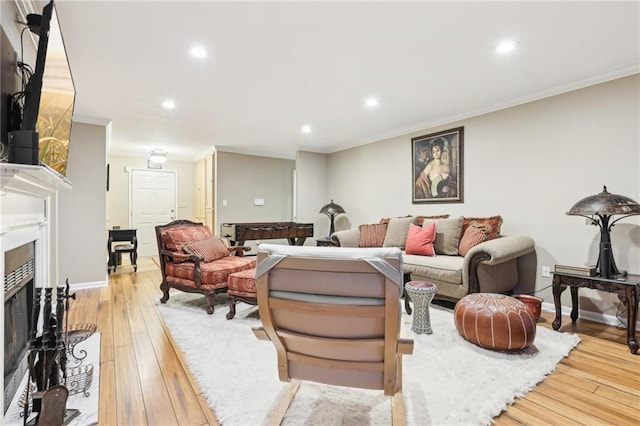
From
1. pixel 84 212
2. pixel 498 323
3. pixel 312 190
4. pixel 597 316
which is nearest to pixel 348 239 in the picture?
pixel 312 190

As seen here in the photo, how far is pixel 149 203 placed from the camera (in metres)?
7.41

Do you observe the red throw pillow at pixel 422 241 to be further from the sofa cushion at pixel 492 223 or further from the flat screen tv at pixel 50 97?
the flat screen tv at pixel 50 97

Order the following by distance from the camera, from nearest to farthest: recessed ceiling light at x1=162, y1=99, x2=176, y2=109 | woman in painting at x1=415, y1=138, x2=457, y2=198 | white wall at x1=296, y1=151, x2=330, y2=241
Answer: recessed ceiling light at x1=162, y1=99, x2=176, y2=109, woman in painting at x1=415, y1=138, x2=457, y2=198, white wall at x1=296, y1=151, x2=330, y2=241

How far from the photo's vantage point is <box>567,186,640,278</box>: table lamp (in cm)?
242

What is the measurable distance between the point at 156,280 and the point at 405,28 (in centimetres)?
458

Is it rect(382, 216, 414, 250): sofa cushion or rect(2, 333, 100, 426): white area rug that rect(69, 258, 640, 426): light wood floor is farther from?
rect(382, 216, 414, 250): sofa cushion

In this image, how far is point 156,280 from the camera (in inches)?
187

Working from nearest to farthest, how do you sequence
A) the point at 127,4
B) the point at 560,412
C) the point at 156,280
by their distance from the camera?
the point at 560,412 < the point at 127,4 < the point at 156,280

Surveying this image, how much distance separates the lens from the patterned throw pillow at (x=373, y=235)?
457cm

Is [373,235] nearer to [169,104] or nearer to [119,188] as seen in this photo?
[169,104]

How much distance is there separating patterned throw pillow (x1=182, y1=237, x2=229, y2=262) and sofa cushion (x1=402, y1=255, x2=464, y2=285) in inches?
86.4

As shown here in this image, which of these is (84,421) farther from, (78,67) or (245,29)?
(78,67)

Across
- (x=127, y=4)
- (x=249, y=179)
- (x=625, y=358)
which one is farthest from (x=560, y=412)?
(x=249, y=179)

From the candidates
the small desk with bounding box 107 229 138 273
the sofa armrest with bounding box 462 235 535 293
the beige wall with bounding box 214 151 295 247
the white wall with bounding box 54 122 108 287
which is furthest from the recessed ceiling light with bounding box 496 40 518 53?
the small desk with bounding box 107 229 138 273
